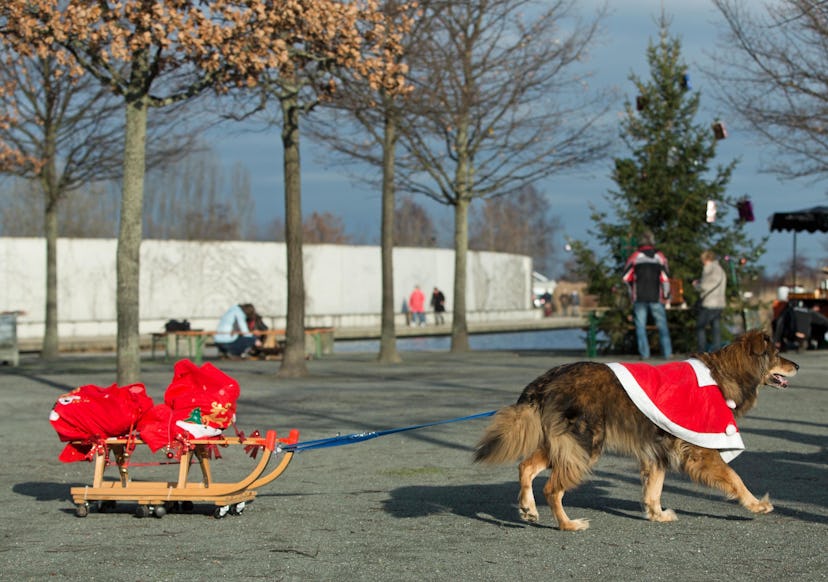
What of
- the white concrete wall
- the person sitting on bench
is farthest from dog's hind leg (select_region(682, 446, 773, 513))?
the white concrete wall

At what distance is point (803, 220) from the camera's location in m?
28.4

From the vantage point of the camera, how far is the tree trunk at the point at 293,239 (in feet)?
63.1

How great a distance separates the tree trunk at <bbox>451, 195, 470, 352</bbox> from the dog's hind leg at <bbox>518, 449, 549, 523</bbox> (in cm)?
1974

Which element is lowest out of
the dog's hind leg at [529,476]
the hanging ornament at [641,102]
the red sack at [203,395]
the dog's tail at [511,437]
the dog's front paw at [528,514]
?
the dog's front paw at [528,514]

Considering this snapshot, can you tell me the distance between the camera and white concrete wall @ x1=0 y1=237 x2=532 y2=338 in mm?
40219

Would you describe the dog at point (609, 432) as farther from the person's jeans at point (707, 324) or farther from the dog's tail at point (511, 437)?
the person's jeans at point (707, 324)

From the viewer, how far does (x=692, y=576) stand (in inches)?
221

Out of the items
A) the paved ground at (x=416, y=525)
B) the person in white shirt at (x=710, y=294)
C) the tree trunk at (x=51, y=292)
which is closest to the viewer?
the paved ground at (x=416, y=525)

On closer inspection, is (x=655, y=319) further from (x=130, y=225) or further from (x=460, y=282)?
(x=130, y=225)

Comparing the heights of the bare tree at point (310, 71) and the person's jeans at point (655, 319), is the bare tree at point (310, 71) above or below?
above

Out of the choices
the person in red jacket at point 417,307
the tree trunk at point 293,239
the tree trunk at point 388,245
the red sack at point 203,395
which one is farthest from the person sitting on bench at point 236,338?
the person in red jacket at point 417,307

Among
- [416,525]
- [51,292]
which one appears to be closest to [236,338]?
[51,292]

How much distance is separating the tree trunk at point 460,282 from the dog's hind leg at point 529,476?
64.8 ft

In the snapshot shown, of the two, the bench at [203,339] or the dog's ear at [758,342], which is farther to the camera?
the bench at [203,339]
